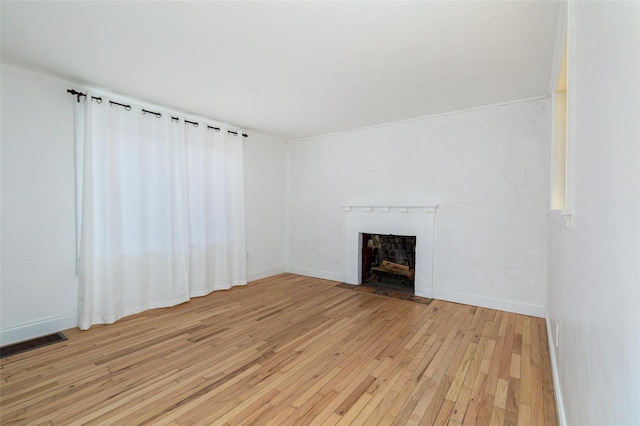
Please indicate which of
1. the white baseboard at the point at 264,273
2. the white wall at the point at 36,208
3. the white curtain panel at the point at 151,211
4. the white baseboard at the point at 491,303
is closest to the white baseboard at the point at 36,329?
the white wall at the point at 36,208

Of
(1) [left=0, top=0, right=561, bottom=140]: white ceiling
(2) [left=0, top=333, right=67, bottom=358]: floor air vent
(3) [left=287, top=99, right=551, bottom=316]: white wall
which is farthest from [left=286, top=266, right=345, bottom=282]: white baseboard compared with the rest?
(2) [left=0, top=333, right=67, bottom=358]: floor air vent

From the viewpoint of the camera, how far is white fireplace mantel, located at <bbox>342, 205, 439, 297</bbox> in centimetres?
385

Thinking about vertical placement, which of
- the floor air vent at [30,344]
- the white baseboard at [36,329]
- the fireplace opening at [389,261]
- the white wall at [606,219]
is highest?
the white wall at [606,219]

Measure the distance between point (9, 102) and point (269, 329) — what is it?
314cm

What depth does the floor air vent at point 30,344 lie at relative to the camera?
7.89ft

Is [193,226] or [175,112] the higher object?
[175,112]

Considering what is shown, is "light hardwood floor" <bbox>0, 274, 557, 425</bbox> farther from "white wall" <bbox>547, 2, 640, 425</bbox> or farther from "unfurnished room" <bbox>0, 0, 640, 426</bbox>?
"white wall" <bbox>547, 2, 640, 425</bbox>

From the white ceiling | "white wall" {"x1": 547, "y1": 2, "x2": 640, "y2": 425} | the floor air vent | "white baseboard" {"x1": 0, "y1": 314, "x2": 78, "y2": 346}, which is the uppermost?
the white ceiling

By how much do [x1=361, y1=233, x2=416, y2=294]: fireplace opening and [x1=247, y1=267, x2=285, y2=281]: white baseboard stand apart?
161cm

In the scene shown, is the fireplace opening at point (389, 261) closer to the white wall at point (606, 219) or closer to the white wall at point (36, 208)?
the white wall at point (606, 219)

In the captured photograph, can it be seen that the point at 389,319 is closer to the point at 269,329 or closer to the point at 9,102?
the point at 269,329

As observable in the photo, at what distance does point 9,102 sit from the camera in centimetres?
255

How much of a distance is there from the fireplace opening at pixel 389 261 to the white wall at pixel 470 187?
1.37 ft

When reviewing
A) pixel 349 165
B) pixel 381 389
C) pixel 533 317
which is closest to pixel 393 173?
pixel 349 165
